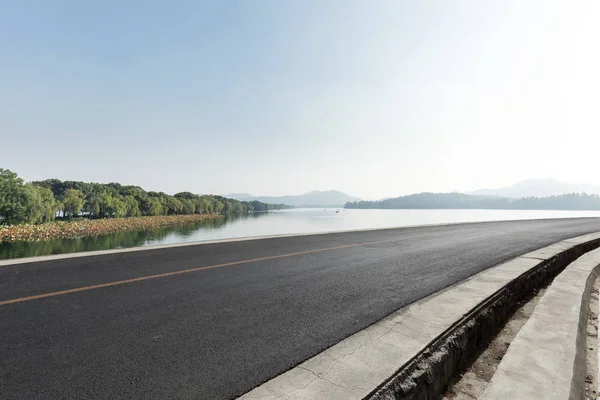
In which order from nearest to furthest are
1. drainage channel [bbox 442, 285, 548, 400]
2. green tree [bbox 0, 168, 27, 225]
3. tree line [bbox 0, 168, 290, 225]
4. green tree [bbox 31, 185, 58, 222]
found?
1. drainage channel [bbox 442, 285, 548, 400]
2. green tree [bbox 0, 168, 27, 225]
3. tree line [bbox 0, 168, 290, 225]
4. green tree [bbox 31, 185, 58, 222]

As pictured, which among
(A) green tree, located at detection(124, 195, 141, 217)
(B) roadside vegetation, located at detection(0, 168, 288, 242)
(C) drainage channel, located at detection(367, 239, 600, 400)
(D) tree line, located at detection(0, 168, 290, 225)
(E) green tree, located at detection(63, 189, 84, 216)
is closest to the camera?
(C) drainage channel, located at detection(367, 239, 600, 400)

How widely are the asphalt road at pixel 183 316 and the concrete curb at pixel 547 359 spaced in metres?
1.42

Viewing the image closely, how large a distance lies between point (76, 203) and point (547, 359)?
346 feet

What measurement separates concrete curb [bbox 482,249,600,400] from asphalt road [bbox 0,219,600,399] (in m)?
1.42

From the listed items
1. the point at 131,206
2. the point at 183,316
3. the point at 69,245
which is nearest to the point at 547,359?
the point at 183,316

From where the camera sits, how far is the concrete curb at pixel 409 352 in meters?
2.20

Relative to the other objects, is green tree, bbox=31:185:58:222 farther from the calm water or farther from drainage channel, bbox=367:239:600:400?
drainage channel, bbox=367:239:600:400

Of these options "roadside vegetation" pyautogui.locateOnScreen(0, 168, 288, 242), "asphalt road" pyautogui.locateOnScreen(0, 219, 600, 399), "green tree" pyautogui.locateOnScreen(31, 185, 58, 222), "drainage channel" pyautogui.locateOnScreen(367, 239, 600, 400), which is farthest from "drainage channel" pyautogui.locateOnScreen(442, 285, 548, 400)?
"green tree" pyautogui.locateOnScreen(31, 185, 58, 222)

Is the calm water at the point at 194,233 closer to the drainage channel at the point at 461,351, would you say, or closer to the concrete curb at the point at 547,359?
the drainage channel at the point at 461,351

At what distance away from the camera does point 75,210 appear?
8419 centimetres

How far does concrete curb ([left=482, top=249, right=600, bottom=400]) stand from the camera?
2.44 meters

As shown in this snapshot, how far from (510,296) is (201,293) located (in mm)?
5067

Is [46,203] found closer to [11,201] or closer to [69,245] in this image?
[11,201]

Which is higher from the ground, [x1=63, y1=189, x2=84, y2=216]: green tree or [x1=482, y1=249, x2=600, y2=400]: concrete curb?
[x1=63, y1=189, x2=84, y2=216]: green tree
